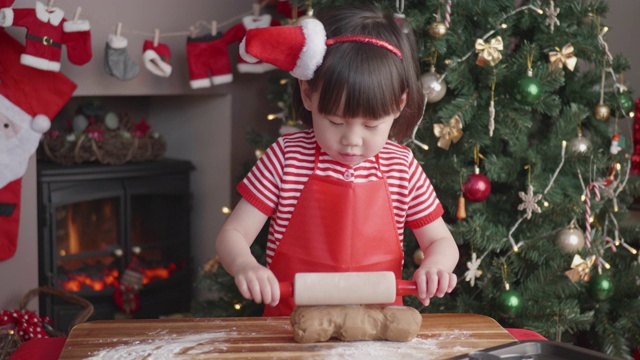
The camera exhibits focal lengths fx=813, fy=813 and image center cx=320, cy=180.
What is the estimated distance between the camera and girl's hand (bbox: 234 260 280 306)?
114 centimetres

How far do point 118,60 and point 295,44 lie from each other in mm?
1397

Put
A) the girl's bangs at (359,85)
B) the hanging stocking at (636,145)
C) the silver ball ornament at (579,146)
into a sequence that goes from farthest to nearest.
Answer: the hanging stocking at (636,145)
the silver ball ornament at (579,146)
the girl's bangs at (359,85)

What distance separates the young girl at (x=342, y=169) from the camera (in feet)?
4.15

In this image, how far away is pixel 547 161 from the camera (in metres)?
2.08

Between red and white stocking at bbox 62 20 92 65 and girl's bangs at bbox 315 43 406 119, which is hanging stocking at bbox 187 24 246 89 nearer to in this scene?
red and white stocking at bbox 62 20 92 65

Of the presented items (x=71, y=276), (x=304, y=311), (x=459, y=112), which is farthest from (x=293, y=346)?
(x=71, y=276)

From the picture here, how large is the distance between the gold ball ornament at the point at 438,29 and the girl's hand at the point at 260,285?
97cm

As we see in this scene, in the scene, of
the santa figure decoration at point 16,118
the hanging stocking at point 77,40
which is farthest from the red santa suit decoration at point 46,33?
the santa figure decoration at point 16,118

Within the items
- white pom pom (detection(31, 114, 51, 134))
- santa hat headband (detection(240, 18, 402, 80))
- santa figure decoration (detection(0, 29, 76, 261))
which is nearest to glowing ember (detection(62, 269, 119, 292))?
santa figure decoration (detection(0, 29, 76, 261))

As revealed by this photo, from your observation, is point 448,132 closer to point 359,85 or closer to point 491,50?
point 491,50

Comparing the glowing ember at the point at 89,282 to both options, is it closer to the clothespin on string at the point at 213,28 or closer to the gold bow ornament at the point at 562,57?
the clothespin on string at the point at 213,28

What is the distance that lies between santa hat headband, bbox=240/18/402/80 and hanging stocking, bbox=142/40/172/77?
1348 mm

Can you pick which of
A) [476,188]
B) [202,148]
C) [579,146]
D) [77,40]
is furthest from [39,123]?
[579,146]

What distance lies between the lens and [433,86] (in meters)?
1.96
